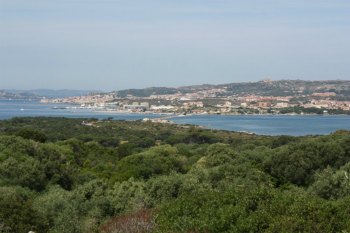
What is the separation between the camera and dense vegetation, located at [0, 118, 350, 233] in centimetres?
956

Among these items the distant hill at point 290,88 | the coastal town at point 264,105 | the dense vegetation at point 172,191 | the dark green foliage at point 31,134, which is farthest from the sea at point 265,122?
the distant hill at point 290,88

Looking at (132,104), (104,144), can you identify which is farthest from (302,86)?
(104,144)

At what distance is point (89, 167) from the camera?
32.3 meters

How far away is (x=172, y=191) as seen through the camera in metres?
17.4

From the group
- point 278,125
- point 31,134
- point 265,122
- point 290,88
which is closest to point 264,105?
point 265,122

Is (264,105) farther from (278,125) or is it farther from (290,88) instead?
(278,125)

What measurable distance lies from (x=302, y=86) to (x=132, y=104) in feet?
225

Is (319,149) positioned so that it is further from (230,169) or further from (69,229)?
(69,229)

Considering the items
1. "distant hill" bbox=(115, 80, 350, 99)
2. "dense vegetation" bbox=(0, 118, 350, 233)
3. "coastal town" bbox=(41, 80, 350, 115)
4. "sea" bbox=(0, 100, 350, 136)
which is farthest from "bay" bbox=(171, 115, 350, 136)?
"distant hill" bbox=(115, 80, 350, 99)

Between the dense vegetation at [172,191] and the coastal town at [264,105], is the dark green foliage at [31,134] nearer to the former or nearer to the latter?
the dense vegetation at [172,191]

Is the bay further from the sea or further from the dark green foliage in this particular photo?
the dark green foliage

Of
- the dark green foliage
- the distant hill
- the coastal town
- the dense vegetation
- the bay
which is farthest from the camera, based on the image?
the distant hill

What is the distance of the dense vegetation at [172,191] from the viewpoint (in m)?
9.56

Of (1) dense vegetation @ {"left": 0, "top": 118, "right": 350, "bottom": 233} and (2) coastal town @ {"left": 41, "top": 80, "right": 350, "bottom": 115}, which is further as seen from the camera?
(2) coastal town @ {"left": 41, "top": 80, "right": 350, "bottom": 115}
